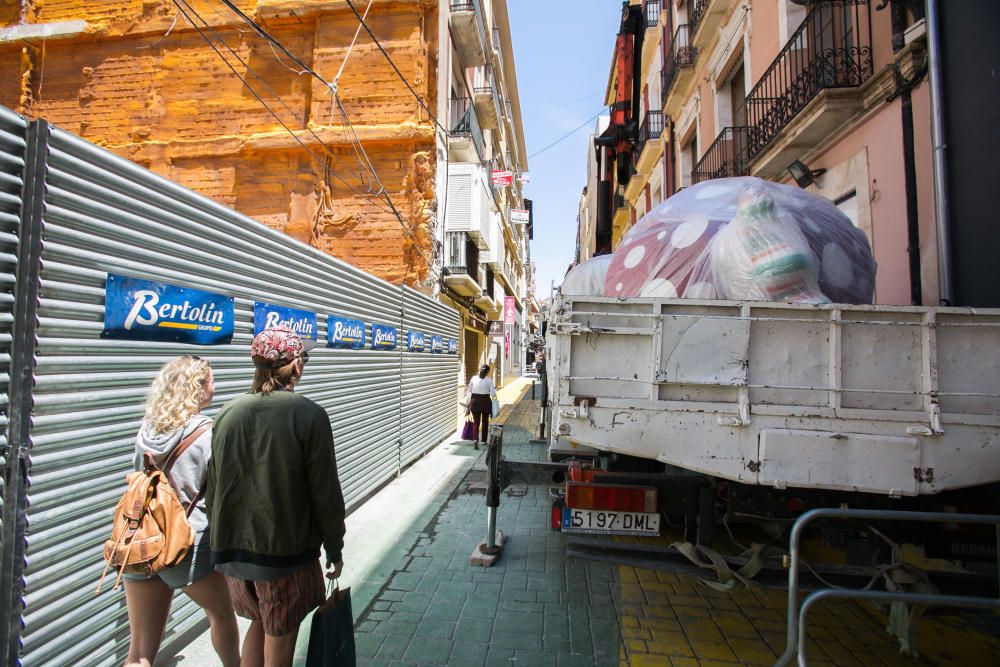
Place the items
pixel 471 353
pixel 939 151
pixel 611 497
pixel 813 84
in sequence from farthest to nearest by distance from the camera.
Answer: pixel 471 353
pixel 813 84
pixel 939 151
pixel 611 497

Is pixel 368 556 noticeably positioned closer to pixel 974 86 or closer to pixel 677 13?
pixel 974 86

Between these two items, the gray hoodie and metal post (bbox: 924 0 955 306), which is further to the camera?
metal post (bbox: 924 0 955 306)

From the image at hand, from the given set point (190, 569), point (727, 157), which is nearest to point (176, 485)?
point (190, 569)

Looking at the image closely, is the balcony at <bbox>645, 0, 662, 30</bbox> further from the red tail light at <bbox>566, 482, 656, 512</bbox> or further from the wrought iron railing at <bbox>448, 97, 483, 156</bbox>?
the red tail light at <bbox>566, 482, 656, 512</bbox>

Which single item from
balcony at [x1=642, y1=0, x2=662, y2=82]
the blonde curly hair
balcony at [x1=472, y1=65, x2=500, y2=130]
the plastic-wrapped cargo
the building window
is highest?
balcony at [x1=642, y1=0, x2=662, y2=82]

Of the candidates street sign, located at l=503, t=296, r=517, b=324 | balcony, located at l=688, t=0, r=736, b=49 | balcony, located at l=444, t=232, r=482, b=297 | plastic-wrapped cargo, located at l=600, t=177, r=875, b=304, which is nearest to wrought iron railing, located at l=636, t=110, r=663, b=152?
balcony, located at l=688, t=0, r=736, b=49

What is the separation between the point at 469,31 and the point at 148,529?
53.2ft

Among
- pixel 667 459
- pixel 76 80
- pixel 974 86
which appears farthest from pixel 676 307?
pixel 76 80

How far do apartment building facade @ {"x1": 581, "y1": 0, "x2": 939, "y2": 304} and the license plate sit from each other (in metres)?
4.46

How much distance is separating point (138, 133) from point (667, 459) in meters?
16.8

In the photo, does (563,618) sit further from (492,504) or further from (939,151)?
(939,151)

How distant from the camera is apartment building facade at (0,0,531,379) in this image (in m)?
12.8

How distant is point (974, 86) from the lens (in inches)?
181

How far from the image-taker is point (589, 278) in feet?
18.8
